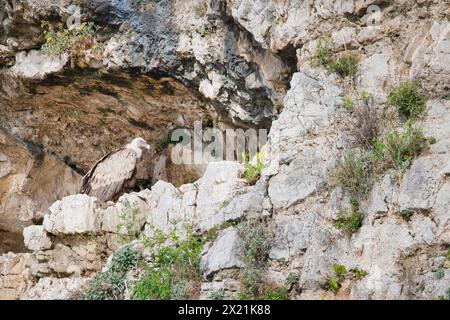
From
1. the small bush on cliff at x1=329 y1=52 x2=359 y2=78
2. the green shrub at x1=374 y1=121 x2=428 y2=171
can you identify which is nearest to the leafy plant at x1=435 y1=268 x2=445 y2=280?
the green shrub at x1=374 y1=121 x2=428 y2=171

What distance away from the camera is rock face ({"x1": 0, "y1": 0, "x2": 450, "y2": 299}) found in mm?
10266

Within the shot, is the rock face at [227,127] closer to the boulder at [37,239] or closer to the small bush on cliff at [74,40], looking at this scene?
the boulder at [37,239]

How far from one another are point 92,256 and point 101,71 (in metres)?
4.07

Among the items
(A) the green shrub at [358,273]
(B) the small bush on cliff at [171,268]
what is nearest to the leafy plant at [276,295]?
(A) the green shrub at [358,273]

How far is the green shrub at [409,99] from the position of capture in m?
11.5

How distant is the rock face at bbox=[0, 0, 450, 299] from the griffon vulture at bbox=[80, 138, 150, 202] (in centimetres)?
117

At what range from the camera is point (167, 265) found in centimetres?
1116

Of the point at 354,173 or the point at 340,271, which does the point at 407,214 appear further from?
the point at 340,271

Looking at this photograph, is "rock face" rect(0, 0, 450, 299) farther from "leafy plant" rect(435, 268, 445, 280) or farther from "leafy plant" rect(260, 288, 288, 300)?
"leafy plant" rect(260, 288, 288, 300)

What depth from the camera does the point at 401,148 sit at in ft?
35.1

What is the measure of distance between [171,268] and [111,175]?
414 centimetres

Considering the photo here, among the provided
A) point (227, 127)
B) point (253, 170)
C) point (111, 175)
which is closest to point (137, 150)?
point (111, 175)
